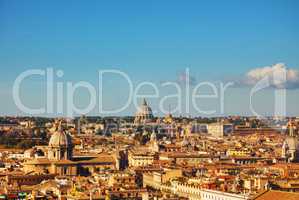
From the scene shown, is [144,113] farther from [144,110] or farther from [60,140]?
[60,140]

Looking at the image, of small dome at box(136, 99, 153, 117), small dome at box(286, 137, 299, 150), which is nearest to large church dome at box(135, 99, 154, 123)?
small dome at box(136, 99, 153, 117)

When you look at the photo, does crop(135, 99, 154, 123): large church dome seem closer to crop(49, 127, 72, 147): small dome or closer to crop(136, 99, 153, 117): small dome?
crop(136, 99, 153, 117): small dome

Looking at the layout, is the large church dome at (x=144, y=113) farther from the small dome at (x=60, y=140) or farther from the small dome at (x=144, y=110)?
the small dome at (x=60, y=140)

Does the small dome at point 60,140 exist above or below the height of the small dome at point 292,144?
above

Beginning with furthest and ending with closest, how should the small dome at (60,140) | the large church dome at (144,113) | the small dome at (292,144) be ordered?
the large church dome at (144,113), the small dome at (292,144), the small dome at (60,140)

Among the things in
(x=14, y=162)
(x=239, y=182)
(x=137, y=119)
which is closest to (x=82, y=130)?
(x=137, y=119)

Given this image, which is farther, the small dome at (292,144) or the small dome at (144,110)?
the small dome at (144,110)

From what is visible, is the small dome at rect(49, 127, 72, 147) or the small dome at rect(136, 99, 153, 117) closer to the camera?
the small dome at rect(49, 127, 72, 147)

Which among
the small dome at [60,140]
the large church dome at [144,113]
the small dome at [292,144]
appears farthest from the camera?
the large church dome at [144,113]

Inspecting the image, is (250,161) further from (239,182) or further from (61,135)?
(239,182)

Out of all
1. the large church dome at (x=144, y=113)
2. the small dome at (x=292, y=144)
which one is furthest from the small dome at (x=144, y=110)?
the small dome at (x=292, y=144)

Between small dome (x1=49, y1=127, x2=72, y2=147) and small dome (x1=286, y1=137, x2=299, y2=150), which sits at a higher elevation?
small dome (x1=49, y1=127, x2=72, y2=147)
